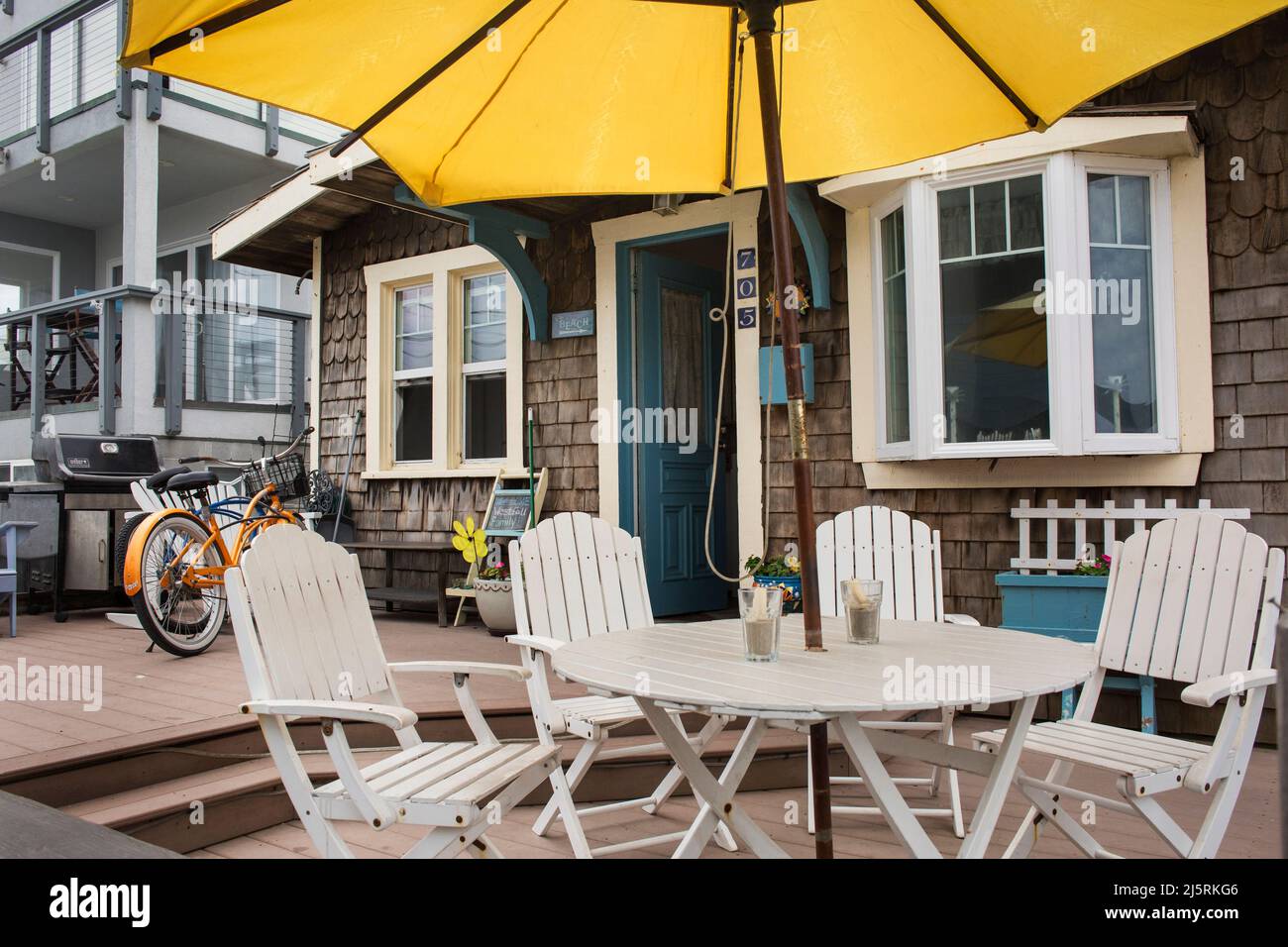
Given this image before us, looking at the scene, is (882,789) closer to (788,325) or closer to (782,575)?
(788,325)

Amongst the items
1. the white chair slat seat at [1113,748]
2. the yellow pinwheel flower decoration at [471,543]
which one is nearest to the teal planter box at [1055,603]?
the white chair slat seat at [1113,748]

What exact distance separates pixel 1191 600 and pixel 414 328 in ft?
18.2

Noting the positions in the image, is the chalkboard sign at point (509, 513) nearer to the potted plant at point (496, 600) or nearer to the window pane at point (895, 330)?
the potted plant at point (496, 600)

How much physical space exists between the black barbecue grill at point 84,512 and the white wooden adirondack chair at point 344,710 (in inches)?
176

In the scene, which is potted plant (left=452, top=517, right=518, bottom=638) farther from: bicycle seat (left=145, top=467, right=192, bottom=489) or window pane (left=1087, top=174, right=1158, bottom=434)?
window pane (left=1087, top=174, right=1158, bottom=434)

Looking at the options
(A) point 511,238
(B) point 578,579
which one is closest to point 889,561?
(B) point 578,579

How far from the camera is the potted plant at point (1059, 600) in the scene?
397 cm

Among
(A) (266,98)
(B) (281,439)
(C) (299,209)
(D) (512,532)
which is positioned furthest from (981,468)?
(B) (281,439)

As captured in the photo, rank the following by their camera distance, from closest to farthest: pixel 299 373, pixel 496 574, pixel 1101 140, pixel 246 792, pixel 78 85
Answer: pixel 246 792 → pixel 1101 140 → pixel 496 574 → pixel 299 373 → pixel 78 85

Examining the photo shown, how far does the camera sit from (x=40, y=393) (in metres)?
8.43

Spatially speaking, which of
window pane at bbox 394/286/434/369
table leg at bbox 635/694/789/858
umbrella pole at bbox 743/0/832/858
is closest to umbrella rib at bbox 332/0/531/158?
umbrella pole at bbox 743/0/832/858

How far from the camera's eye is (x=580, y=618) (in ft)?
10.2

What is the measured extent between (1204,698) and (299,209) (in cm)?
626

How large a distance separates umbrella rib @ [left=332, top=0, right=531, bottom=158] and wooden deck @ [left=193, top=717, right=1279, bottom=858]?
78.7 inches
